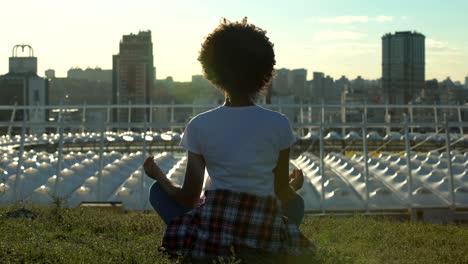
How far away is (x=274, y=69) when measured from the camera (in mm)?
5578

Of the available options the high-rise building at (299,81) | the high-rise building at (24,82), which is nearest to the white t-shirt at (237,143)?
the high-rise building at (24,82)

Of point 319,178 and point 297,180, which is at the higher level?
point 297,180

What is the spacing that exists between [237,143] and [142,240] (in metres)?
1.68

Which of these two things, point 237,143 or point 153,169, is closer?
point 237,143

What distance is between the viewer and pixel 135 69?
8825 centimetres

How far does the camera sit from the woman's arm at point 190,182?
5.39 m

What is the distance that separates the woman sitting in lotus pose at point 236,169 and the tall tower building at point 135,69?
8005cm

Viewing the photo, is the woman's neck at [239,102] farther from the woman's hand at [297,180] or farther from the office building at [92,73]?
the office building at [92,73]

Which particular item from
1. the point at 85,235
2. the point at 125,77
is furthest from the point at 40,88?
the point at 85,235

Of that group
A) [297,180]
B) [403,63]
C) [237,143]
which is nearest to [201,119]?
[237,143]

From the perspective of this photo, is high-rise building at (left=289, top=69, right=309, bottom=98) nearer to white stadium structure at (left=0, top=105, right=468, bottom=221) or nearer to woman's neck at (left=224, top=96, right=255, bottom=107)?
white stadium structure at (left=0, top=105, right=468, bottom=221)

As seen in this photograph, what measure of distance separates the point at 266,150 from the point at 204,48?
0.78 metres

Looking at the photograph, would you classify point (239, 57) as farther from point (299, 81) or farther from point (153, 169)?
point (299, 81)

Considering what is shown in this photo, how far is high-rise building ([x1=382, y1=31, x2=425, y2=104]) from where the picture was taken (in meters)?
133
